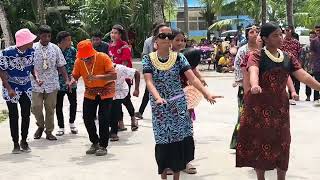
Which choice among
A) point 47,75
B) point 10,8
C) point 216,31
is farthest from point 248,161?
point 216,31

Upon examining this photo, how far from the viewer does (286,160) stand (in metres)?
5.00

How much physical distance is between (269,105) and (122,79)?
3.65 meters

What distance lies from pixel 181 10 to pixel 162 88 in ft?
155

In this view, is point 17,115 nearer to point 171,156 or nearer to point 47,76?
point 47,76

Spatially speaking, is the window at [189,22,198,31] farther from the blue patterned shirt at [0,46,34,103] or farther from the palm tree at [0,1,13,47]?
the blue patterned shirt at [0,46,34,103]

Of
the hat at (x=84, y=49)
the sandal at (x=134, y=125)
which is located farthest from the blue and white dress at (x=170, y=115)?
the sandal at (x=134, y=125)

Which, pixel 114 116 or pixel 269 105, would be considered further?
pixel 114 116

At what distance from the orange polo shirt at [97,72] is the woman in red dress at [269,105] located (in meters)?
2.39

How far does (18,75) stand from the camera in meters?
7.28

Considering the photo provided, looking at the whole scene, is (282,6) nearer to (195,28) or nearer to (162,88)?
(195,28)

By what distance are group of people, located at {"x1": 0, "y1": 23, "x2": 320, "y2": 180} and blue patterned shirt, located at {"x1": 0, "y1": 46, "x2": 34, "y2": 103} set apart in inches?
0.5

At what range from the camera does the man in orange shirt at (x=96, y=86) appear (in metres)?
6.89

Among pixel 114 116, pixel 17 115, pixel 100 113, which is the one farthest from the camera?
pixel 114 116

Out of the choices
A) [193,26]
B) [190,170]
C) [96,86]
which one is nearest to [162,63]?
[190,170]
